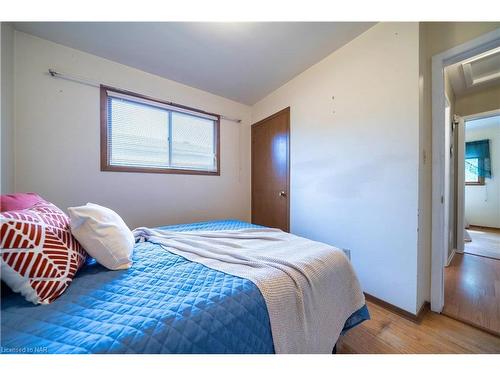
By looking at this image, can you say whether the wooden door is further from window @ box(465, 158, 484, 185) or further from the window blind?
window @ box(465, 158, 484, 185)

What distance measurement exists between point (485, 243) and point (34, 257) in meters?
5.67

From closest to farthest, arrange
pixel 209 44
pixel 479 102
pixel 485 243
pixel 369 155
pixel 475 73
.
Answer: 1. pixel 369 155
2. pixel 209 44
3. pixel 475 73
4. pixel 479 102
5. pixel 485 243

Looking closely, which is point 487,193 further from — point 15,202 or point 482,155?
point 15,202

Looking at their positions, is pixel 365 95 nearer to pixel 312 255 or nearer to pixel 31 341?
pixel 312 255

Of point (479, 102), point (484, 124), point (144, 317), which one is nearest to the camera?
point (144, 317)

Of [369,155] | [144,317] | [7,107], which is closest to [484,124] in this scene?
[369,155]

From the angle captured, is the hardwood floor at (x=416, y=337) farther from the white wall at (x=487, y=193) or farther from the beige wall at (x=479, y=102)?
the white wall at (x=487, y=193)

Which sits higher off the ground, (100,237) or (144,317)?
(100,237)

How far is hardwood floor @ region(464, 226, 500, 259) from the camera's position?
2860mm

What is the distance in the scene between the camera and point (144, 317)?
1.95 ft

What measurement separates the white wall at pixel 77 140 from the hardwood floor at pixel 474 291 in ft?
9.25

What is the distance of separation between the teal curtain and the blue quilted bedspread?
6.75 meters

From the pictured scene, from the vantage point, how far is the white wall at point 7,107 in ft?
4.75

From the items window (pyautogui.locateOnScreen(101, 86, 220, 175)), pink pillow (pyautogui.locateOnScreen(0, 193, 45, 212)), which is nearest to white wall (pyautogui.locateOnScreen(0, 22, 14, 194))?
window (pyautogui.locateOnScreen(101, 86, 220, 175))
